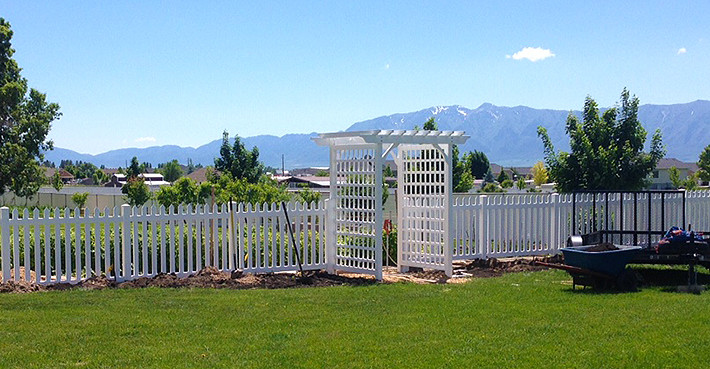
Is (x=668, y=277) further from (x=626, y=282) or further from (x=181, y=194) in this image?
(x=181, y=194)

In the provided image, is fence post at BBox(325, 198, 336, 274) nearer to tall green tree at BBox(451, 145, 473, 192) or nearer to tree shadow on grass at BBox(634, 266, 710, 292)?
tree shadow on grass at BBox(634, 266, 710, 292)

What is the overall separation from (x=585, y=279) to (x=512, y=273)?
2582mm

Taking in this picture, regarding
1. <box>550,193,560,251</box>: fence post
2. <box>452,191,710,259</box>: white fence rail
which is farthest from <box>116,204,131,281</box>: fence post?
<box>550,193,560,251</box>: fence post

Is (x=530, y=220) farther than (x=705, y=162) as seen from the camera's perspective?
No

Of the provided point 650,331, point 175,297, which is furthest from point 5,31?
point 650,331

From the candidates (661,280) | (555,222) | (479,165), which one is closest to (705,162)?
(479,165)

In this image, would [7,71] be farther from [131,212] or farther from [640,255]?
[640,255]

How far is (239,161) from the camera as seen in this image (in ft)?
140

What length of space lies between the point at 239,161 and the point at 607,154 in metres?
26.7

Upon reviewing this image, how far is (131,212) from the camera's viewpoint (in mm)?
11453

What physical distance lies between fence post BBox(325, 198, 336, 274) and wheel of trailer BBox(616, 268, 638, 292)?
4.87 meters

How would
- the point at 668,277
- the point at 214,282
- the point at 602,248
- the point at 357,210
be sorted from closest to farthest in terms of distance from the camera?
the point at 602,248 → the point at 214,282 → the point at 668,277 → the point at 357,210

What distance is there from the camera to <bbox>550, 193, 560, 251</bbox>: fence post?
1504cm

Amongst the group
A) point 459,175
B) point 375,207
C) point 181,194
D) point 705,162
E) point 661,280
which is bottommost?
point 661,280
